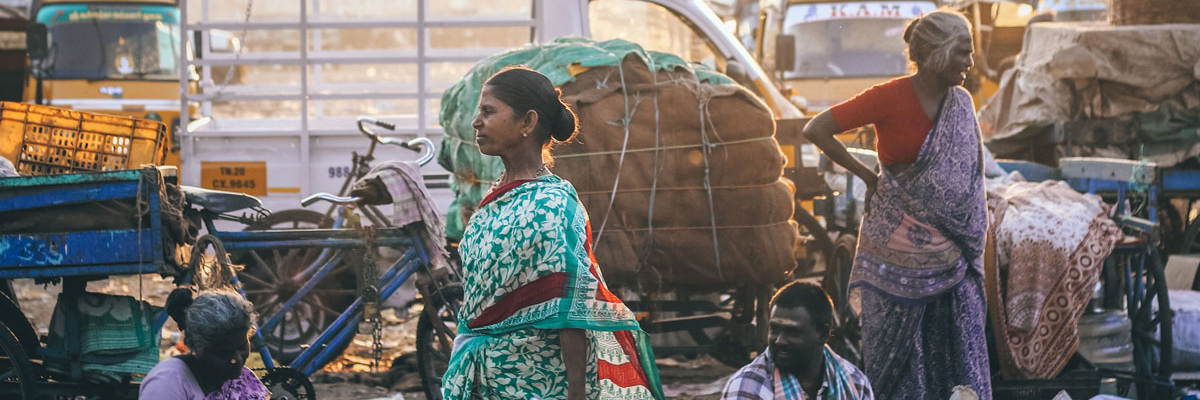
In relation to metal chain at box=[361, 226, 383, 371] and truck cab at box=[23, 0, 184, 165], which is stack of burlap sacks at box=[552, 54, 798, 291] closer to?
metal chain at box=[361, 226, 383, 371]

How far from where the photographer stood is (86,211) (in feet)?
14.3

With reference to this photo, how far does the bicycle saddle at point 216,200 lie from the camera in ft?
15.6

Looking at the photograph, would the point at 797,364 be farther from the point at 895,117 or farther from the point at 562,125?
the point at 895,117

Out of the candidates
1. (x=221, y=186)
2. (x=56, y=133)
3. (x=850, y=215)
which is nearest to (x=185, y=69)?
(x=221, y=186)

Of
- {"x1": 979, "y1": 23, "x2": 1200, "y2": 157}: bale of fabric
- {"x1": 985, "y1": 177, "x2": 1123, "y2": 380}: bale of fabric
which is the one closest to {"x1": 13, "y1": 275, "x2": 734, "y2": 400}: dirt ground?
{"x1": 985, "y1": 177, "x2": 1123, "y2": 380}: bale of fabric

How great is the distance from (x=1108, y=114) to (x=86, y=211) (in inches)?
219

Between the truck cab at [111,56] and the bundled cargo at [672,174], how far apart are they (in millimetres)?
7633

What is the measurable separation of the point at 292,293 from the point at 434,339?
1.03m

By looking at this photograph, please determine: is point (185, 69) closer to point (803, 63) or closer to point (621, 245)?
point (621, 245)

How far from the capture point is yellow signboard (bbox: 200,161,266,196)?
7.13m

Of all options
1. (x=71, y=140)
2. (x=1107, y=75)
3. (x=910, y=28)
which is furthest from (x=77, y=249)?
(x=1107, y=75)

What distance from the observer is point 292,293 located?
601 centimetres

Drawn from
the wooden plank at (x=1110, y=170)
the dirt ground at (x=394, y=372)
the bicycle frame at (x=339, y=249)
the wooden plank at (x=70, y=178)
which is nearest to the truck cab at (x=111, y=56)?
the dirt ground at (x=394, y=372)

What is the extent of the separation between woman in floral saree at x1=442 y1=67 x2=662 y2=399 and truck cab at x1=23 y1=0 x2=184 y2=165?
9.95m
